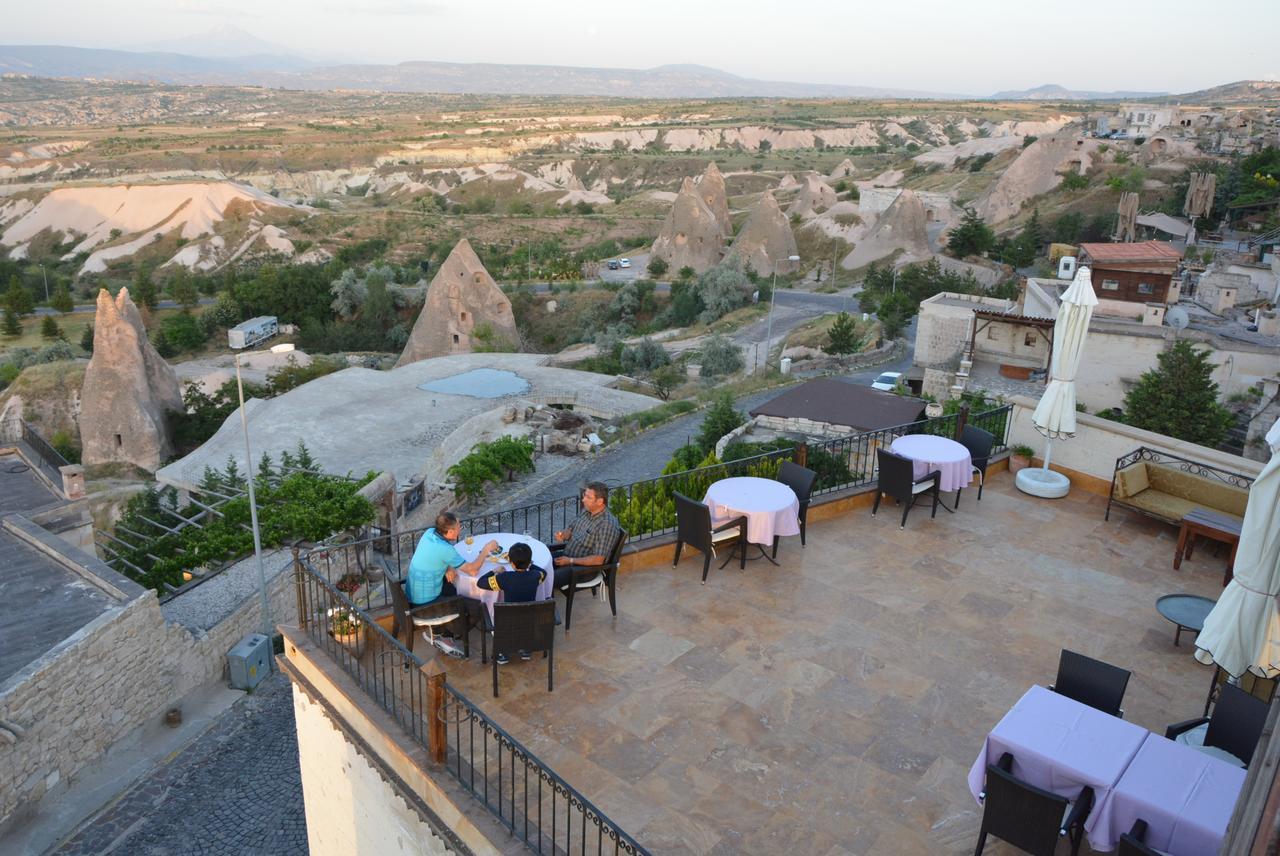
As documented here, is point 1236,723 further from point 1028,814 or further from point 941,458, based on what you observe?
point 941,458

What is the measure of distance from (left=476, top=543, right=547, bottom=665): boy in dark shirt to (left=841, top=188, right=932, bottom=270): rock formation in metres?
52.2

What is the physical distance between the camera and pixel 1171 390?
67.5 feet

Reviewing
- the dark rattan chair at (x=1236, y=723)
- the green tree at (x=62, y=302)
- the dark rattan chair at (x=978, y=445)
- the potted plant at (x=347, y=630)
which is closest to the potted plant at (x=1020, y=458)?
the dark rattan chair at (x=978, y=445)

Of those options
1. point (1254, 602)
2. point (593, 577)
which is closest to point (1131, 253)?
point (1254, 602)

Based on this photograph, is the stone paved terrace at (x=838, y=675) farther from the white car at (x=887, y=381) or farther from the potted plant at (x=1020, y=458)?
the white car at (x=887, y=381)

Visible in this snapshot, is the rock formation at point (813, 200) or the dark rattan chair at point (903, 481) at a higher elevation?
the dark rattan chair at point (903, 481)

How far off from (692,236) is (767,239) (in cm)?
520

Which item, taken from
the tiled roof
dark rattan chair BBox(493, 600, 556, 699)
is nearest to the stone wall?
dark rattan chair BBox(493, 600, 556, 699)

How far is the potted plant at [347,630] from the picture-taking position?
686 cm

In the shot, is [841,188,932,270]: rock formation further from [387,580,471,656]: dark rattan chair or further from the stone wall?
[387,580,471,656]: dark rattan chair

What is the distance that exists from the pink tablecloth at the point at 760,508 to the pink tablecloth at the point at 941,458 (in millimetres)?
1784

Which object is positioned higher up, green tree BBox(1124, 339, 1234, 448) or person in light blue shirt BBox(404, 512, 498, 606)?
person in light blue shirt BBox(404, 512, 498, 606)

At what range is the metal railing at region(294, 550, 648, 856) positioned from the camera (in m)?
5.04

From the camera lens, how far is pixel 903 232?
184 ft
